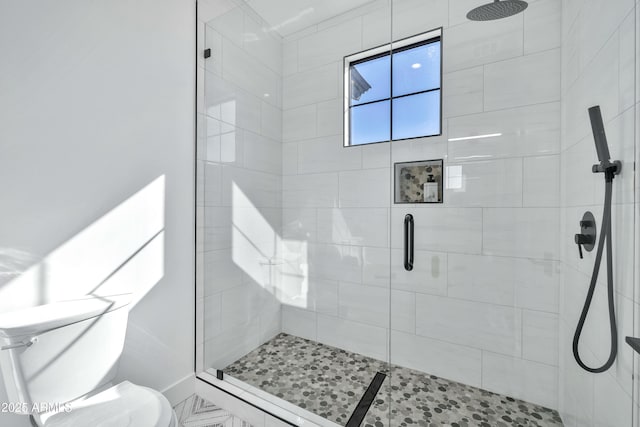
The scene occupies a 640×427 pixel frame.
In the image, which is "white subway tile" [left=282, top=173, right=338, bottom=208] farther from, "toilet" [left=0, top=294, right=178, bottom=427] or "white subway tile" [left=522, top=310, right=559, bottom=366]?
"white subway tile" [left=522, top=310, right=559, bottom=366]

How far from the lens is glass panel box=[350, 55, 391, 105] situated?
1761mm

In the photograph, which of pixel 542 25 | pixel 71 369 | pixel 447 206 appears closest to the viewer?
pixel 71 369

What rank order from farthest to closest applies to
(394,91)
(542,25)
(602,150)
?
(394,91) < (542,25) < (602,150)

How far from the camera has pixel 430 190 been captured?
5.48 ft

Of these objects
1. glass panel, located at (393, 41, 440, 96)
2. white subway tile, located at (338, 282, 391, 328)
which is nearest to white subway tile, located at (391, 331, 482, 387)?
white subway tile, located at (338, 282, 391, 328)

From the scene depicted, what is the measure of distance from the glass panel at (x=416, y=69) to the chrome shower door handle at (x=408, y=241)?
0.77m

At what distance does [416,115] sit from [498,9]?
58 cm

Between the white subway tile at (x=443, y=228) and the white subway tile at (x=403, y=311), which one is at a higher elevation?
the white subway tile at (x=443, y=228)

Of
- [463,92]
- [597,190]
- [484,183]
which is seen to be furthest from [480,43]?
[597,190]

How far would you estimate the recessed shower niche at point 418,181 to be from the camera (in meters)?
1.65

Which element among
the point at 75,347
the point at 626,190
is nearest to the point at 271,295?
the point at 75,347

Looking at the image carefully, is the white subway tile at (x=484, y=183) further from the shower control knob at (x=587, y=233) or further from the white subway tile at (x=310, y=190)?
the white subway tile at (x=310, y=190)


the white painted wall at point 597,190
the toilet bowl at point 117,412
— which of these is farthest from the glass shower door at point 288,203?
the white painted wall at point 597,190

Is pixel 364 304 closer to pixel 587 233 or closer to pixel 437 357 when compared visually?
pixel 437 357
